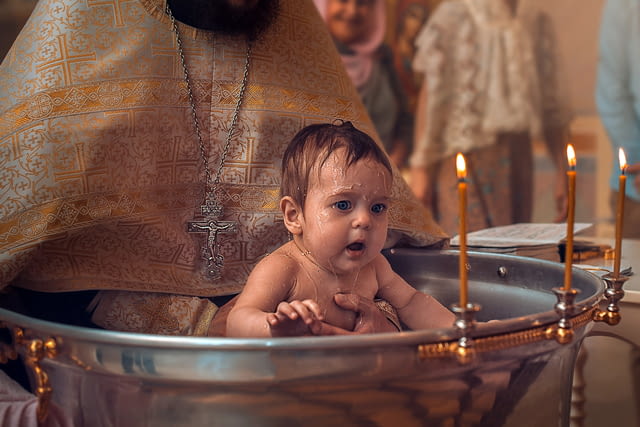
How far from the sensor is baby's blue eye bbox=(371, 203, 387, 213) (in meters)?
0.73

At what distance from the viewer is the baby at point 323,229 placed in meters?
0.71

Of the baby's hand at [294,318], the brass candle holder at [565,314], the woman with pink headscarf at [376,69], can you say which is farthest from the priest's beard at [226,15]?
the woman with pink headscarf at [376,69]

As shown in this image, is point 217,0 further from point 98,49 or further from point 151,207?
point 151,207

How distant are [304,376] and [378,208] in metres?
0.24

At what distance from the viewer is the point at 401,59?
332 centimetres

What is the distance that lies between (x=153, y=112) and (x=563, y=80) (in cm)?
240

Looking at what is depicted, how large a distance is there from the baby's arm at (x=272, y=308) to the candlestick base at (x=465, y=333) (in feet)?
0.45

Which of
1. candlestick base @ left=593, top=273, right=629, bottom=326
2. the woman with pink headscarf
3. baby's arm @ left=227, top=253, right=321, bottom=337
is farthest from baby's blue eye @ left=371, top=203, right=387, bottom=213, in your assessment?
the woman with pink headscarf

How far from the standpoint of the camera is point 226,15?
0.92 metres

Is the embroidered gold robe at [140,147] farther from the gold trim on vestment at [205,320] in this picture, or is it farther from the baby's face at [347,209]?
the baby's face at [347,209]

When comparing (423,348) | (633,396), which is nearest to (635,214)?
(633,396)

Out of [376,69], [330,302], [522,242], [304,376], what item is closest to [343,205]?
[330,302]

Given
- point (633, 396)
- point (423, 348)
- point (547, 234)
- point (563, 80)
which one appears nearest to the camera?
point (423, 348)

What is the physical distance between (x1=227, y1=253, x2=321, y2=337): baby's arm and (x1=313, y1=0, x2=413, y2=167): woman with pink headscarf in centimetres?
259
